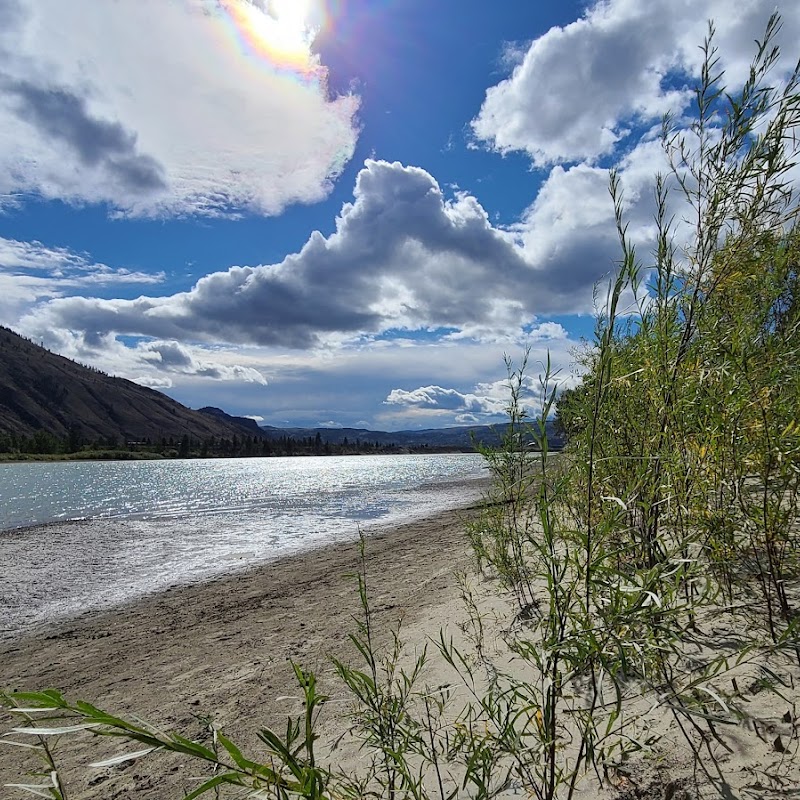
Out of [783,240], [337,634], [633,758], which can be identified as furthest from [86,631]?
[783,240]

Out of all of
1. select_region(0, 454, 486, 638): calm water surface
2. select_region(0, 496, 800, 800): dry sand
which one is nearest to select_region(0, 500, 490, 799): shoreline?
select_region(0, 496, 800, 800): dry sand

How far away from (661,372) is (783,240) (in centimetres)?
169

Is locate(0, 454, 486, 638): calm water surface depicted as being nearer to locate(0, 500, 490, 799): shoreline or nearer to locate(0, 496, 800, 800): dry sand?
locate(0, 500, 490, 799): shoreline

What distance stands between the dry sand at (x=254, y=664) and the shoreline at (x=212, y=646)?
0.09 ft

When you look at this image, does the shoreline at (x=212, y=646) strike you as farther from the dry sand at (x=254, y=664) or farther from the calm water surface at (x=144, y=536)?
the calm water surface at (x=144, y=536)

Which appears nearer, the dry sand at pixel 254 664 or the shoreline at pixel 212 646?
the dry sand at pixel 254 664

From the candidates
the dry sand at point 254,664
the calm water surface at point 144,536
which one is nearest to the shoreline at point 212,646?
the dry sand at point 254,664

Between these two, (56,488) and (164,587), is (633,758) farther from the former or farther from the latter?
(56,488)

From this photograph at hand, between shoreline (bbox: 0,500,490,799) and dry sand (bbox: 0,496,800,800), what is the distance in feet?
0.09

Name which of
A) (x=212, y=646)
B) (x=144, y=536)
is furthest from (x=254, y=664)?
(x=144, y=536)

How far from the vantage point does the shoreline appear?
228 inches

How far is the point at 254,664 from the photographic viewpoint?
25.0 feet

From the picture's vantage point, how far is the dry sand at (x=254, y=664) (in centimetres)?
292

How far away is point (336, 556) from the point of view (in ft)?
53.5
